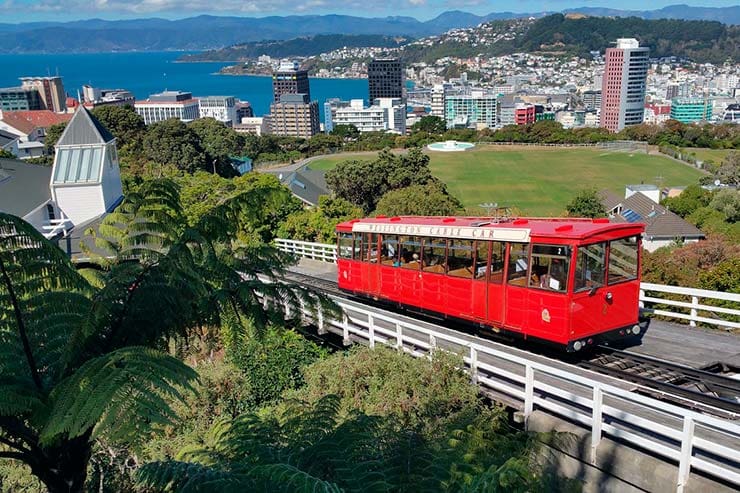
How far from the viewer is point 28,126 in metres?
119

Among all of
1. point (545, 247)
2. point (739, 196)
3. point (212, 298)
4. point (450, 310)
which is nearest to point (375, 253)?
point (450, 310)

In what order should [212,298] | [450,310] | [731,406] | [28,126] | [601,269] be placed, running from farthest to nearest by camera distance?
1. [28,126]
2. [450,310]
3. [601,269]
4. [731,406]
5. [212,298]

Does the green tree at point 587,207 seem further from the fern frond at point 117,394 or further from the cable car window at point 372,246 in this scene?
the fern frond at point 117,394

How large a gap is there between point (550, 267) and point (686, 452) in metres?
4.73

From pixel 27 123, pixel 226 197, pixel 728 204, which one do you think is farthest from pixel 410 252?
pixel 27 123

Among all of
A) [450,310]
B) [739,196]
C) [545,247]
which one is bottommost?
[739,196]

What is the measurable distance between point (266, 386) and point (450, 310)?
14.8 feet

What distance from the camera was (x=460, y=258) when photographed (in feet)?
44.2

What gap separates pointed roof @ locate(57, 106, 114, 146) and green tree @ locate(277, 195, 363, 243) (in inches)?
423

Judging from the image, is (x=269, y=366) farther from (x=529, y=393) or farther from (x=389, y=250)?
(x=529, y=393)

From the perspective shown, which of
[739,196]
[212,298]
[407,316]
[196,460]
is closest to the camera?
[196,460]

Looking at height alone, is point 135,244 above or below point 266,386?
above

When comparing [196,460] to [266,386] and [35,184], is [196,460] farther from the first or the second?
[35,184]

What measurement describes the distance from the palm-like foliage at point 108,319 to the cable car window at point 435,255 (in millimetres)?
6029
